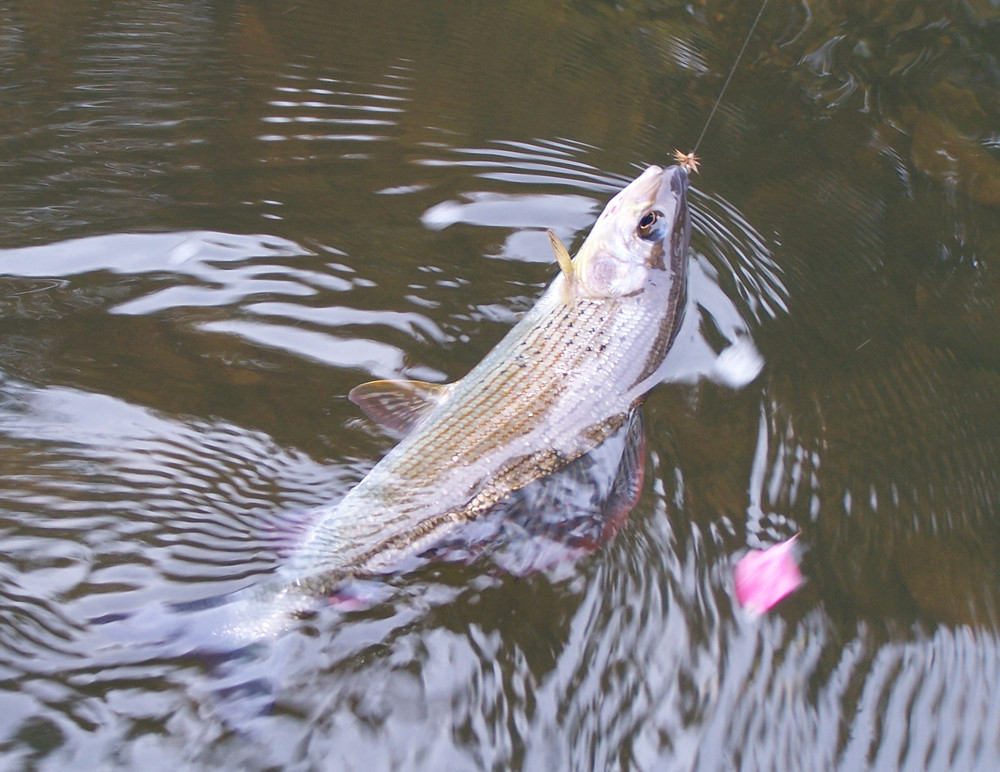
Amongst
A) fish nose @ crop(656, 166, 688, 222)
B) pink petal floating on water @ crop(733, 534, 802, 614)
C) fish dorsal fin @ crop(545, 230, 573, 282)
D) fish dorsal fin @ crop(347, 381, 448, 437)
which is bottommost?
pink petal floating on water @ crop(733, 534, 802, 614)

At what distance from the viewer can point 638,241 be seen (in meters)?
3.67

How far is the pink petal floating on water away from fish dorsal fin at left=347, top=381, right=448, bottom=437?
57.5 inches

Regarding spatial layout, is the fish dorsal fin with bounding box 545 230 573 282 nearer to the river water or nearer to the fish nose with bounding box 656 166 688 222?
the fish nose with bounding box 656 166 688 222

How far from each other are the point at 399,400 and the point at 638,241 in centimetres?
129

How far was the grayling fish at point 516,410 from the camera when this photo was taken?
111 inches

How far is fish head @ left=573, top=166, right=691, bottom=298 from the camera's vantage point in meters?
3.58

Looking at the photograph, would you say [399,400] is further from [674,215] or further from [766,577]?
[766,577]

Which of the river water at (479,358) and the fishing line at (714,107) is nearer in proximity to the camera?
the river water at (479,358)

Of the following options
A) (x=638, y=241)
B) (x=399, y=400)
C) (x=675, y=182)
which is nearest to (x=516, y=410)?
(x=399, y=400)

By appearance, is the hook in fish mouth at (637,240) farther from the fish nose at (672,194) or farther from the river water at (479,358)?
the river water at (479,358)

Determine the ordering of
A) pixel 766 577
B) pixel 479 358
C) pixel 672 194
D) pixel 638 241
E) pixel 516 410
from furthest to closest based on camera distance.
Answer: pixel 479 358
pixel 672 194
pixel 638 241
pixel 766 577
pixel 516 410

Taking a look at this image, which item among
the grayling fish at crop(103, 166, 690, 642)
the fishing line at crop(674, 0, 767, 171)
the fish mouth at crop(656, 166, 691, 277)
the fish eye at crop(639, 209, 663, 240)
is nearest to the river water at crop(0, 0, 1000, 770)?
the fishing line at crop(674, 0, 767, 171)

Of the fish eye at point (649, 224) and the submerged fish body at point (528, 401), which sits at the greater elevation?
the fish eye at point (649, 224)

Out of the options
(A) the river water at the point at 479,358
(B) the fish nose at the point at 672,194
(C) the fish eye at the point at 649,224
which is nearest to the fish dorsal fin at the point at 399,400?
(A) the river water at the point at 479,358
